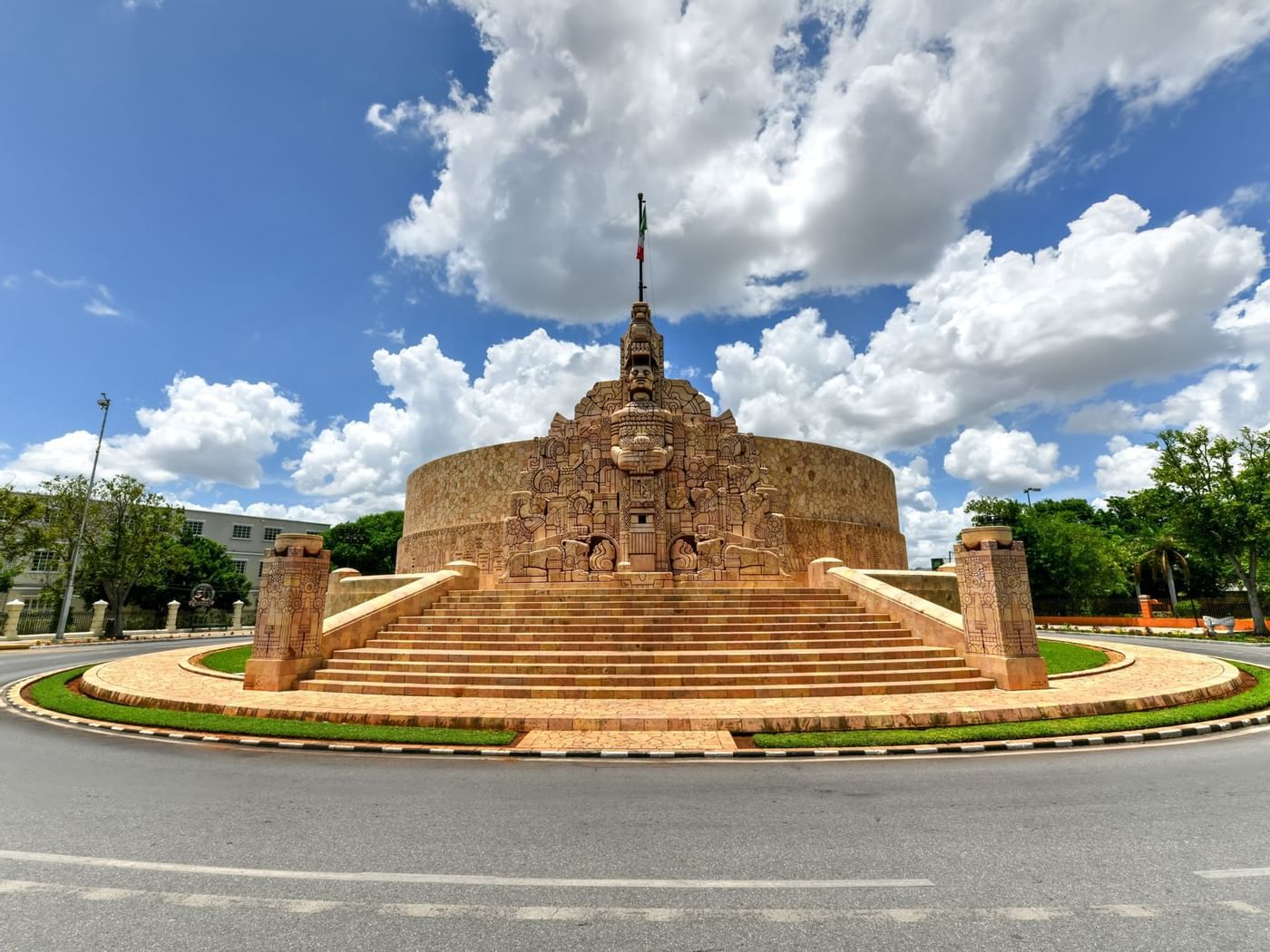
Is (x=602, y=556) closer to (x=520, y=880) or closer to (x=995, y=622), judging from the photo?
(x=995, y=622)

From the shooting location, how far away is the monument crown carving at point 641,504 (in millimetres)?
22484

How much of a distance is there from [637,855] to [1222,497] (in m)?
38.6

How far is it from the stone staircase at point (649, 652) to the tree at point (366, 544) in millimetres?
50635

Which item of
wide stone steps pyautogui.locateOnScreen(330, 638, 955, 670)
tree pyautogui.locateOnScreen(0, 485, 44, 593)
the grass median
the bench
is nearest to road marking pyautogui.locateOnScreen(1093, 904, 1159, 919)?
the grass median

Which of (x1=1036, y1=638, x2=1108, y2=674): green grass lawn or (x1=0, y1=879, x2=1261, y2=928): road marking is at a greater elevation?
(x1=1036, y1=638, x2=1108, y2=674): green grass lawn

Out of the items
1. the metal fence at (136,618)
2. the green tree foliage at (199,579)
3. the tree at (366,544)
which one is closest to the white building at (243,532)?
the tree at (366,544)

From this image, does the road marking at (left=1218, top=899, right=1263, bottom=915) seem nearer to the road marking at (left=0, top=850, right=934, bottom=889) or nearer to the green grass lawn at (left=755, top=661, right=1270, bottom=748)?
the road marking at (left=0, top=850, right=934, bottom=889)

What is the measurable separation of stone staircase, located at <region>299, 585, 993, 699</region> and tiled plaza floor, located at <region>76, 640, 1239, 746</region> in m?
0.45

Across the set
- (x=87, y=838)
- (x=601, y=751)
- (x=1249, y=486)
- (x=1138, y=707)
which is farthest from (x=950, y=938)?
(x=1249, y=486)

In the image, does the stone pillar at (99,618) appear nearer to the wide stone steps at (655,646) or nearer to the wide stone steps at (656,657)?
the wide stone steps at (655,646)

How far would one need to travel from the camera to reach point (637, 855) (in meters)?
4.66

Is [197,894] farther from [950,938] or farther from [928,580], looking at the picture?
[928,580]

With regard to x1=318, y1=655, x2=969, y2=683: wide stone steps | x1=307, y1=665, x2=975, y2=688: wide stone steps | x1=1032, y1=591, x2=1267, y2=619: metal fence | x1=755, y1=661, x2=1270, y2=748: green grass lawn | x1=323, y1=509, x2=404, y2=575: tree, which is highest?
x1=323, y1=509, x2=404, y2=575: tree

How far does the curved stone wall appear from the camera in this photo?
3484 centimetres
